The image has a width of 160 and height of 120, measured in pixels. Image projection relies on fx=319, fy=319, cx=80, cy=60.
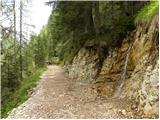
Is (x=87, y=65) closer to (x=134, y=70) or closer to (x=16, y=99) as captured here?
(x=16, y=99)

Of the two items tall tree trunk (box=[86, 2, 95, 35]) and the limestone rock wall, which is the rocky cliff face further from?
tall tree trunk (box=[86, 2, 95, 35])

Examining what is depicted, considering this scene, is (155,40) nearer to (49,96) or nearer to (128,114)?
(128,114)

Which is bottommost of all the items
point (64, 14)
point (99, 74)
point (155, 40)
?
point (99, 74)

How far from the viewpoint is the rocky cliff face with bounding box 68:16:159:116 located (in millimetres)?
12547

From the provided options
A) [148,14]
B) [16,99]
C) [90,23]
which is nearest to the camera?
[148,14]

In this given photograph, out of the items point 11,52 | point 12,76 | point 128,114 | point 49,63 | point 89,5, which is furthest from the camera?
point 49,63

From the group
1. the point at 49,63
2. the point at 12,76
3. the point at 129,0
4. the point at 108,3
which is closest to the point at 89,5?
the point at 108,3

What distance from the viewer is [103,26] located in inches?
813

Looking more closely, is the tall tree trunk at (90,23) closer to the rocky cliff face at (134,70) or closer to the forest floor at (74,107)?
the rocky cliff face at (134,70)

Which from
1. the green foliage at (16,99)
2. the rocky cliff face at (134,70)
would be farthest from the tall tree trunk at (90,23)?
the green foliage at (16,99)

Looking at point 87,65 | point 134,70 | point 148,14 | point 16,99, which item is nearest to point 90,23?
point 87,65

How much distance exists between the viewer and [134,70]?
51.4ft

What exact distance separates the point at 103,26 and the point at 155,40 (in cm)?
700

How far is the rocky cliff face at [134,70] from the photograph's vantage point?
1255 centimetres
